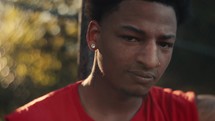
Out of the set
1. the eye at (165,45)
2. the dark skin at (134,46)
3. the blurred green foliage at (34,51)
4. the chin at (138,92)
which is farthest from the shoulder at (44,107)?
the blurred green foliage at (34,51)

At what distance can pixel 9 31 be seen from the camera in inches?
231

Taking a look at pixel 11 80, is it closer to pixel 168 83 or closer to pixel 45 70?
pixel 45 70

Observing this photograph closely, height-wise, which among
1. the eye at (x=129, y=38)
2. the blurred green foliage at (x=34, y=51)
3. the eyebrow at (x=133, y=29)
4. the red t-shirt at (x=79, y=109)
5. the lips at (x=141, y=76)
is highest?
the eyebrow at (x=133, y=29)

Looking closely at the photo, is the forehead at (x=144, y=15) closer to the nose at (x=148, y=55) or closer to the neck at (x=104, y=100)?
the nose at (x=148, y=55)

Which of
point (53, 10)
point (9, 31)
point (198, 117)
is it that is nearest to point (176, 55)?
point (53, 10)

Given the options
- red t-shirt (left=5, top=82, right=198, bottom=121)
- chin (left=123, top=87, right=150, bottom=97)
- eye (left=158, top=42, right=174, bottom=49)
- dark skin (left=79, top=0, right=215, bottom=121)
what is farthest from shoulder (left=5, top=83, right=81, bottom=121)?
eye (left=158, top=42, right=174, bottom=49)

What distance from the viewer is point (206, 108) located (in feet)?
7.73

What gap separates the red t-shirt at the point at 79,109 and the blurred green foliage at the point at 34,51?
115 inches

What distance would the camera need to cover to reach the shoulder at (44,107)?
2305 mm

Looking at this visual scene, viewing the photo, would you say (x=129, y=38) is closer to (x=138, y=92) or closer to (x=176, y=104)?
(x=138, y=92)

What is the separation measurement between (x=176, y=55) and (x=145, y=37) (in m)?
2.41

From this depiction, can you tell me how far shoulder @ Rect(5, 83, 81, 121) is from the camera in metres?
2.30

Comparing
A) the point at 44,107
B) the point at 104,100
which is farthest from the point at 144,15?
the point at 44,107

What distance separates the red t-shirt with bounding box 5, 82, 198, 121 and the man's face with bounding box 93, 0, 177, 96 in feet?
0.54
